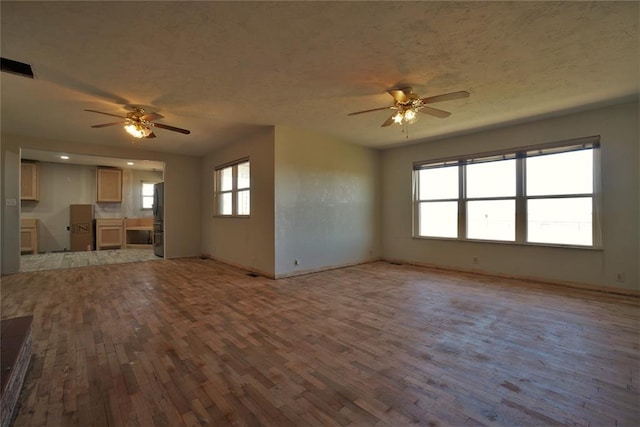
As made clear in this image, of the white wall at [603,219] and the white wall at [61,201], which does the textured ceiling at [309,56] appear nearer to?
the white wall at [603,219]

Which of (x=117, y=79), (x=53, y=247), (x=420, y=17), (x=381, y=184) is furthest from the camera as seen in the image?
(x=53, y=247)

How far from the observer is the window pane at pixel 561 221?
427 centimetres

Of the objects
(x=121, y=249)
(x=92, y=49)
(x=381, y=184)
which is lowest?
(x=121, y=249)

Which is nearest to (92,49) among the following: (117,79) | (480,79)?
(117,79)

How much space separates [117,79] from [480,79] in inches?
160

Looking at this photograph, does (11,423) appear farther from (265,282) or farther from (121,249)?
(121,249)

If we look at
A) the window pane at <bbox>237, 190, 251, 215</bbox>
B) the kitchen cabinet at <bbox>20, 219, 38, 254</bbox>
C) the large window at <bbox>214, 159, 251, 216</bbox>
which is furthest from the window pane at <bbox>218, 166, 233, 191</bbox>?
the kitchen cabinet at <bbox>20, 219, 38, 254</bbox>

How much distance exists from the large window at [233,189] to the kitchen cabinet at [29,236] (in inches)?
218

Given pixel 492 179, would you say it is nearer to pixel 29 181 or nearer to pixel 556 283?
pixel 556 283

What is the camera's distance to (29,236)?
7770 millimetres

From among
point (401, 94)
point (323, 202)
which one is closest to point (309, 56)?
point (401, 94)

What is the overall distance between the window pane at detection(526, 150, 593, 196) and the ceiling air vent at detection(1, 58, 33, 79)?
688cm

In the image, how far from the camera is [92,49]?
98.7 inches

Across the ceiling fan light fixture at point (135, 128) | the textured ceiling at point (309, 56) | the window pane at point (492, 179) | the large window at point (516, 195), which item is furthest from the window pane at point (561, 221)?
the ceiling fan light fixture at point (135, 128)
